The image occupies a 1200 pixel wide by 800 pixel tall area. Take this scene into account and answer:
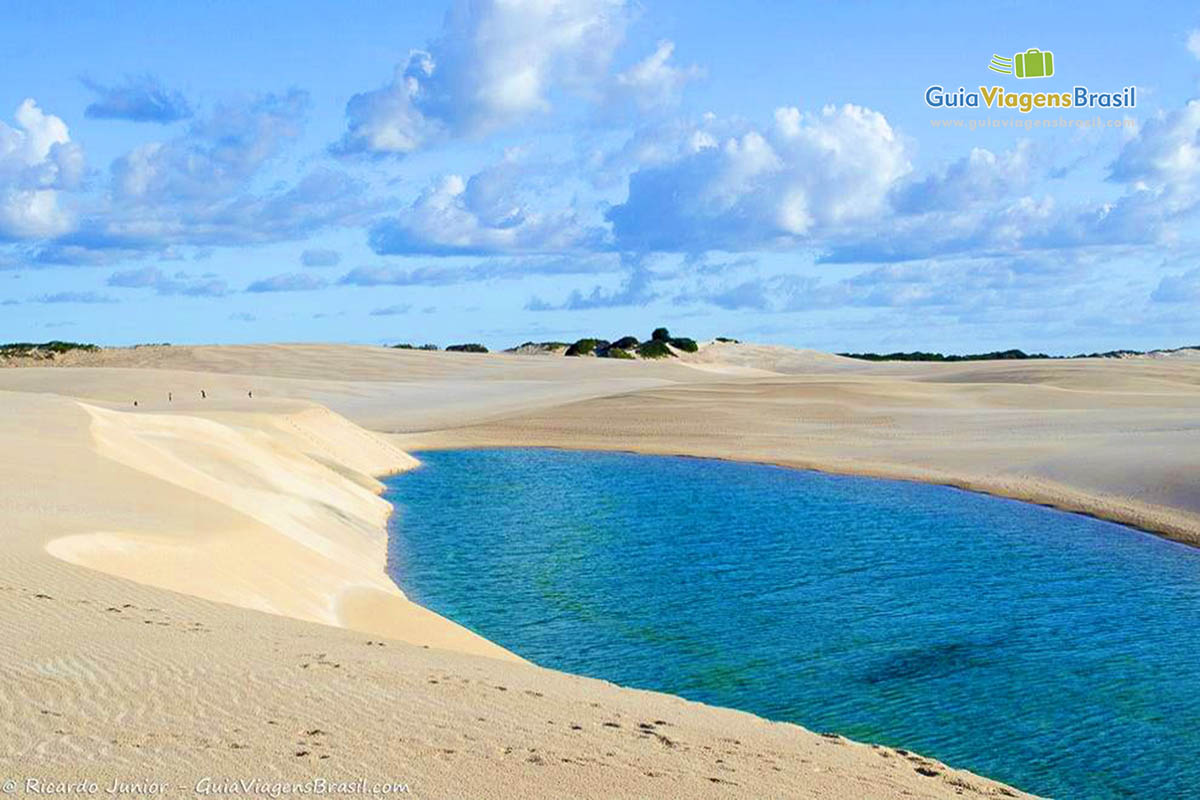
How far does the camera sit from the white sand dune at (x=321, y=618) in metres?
7.56

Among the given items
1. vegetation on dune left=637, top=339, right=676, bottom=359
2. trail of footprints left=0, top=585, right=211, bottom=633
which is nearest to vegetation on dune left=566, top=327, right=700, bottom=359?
vegetation on dune left=637, top=339, right=676, bottom=359

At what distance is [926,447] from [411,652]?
3068 cm

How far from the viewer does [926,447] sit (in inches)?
1564

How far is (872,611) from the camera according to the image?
58.3 feet

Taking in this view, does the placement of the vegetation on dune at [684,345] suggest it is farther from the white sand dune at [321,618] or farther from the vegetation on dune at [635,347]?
the white sand dune at [321,618]

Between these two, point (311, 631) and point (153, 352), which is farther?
point (153, 352)

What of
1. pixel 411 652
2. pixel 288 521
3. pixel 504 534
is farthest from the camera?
pixel 504 534

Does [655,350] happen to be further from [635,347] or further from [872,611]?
[872,611]

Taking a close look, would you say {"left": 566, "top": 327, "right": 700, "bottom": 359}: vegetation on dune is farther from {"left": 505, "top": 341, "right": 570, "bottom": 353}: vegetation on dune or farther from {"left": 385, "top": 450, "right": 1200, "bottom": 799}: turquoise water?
A: {"left": 385, "top": 450, "right": 1200, "bottom": 799}: turquoise water

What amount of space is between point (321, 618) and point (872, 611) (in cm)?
779

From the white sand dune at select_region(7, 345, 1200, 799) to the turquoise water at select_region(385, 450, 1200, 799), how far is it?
5.80 feet

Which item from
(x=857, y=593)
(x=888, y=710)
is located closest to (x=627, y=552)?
(x=857, y=593)

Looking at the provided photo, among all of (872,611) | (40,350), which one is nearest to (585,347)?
(40,350)

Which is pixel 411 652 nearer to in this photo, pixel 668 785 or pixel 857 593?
pixel 668 785
